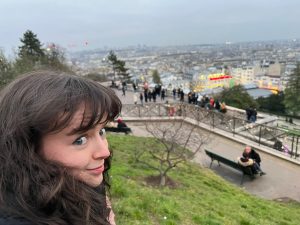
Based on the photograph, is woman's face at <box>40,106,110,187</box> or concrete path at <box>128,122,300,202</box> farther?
concrete path at <box>128,122,300,202</box>

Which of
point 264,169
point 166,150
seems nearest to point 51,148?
point 166,150

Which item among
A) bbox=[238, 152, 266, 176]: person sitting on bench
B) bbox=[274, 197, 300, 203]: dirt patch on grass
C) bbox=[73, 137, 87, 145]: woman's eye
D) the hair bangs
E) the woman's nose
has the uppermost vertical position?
the hair bangs

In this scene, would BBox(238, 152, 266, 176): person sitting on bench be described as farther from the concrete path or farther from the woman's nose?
the woman's nose

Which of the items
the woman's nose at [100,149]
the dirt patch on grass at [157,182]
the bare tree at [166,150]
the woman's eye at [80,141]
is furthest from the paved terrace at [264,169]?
the woman's eye at [80,141]

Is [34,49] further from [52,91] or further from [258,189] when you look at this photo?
[52,91]

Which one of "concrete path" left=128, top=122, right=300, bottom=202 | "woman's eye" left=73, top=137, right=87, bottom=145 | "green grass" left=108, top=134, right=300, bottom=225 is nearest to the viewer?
"woman's eye" left=73, top=137, right=87, bottom=145

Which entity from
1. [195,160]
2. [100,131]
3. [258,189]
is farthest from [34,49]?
[100,131]

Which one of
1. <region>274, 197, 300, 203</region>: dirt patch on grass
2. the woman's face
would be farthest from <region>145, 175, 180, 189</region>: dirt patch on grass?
the woman's face
